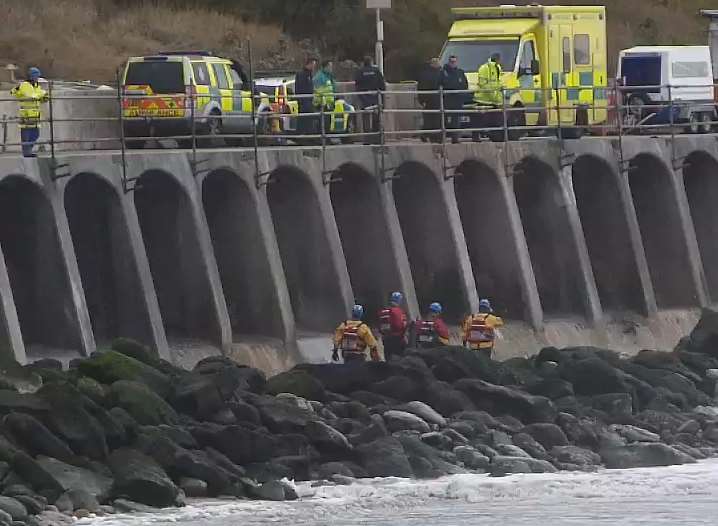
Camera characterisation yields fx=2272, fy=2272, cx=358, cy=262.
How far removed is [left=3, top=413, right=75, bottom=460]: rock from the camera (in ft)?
74.8

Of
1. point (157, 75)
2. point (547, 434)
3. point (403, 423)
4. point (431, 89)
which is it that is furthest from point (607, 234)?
point (403, 423)

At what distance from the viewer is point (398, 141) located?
1420 inches

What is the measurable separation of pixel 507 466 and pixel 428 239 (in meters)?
9.55

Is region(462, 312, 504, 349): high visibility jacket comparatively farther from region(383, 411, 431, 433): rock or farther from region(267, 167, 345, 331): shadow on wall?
region(383, 411, 431, 433): rock

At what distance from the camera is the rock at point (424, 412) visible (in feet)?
87.0

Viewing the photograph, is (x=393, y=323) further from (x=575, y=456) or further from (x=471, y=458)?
(x=471, y=458)

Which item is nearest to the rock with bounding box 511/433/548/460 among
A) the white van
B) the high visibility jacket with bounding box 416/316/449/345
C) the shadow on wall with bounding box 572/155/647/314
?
the high visibility jacket with bounding box 416/316/449/345

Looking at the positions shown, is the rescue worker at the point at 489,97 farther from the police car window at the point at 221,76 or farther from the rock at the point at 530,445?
the rock at the point at 530,445

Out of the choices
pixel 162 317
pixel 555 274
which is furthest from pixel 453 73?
pixel 162 317

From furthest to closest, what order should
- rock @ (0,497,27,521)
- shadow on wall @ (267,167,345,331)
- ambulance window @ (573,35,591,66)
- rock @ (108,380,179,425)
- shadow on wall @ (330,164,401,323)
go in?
1. ambulance window @ (573,35,591,66)
2. shadow on wall @ (330,164,401,323)
3. shadow on wall @ (267,167,345,331)
4. rock @ (108,380,179,425)
5. rock @ (0,497,27,521)

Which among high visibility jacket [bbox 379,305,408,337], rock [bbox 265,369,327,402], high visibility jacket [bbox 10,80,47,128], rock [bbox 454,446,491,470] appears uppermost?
high visibility jacket [bbox 10,80,47,128]

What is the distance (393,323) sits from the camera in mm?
29297

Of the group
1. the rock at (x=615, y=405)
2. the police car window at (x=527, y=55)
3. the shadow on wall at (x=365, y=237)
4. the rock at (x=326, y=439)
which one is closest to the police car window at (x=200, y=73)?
the shadow on wall at (x=365, y=237)

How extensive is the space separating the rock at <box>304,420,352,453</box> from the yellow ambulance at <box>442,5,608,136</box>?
13511 mm
